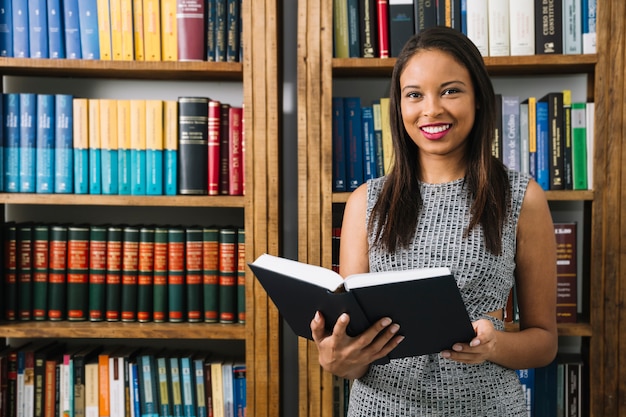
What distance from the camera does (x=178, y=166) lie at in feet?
5.56

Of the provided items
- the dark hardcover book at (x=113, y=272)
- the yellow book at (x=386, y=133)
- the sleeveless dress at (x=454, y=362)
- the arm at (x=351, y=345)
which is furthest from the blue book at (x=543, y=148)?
the dark hardcover book at (x=113, y=272)

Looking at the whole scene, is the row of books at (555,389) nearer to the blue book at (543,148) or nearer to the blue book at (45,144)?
the blue book at (543,148)

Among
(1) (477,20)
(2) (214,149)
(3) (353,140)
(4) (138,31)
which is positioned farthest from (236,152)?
(1) (477,20)

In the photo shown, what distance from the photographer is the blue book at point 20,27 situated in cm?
166

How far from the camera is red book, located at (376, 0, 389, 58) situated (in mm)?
1625

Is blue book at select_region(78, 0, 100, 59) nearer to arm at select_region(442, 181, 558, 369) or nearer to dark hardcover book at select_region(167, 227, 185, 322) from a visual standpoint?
dark hardcover book at select_region(167, 227, 185, 322)

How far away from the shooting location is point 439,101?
1107 millimetres

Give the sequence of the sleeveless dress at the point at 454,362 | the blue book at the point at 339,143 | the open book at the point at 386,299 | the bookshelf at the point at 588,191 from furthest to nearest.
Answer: the blue book at the point at 339,143 → the bookshelf at the point at 588,191 → the sleeveless dress at the point at 454,362 → the open book at the point at 386,299

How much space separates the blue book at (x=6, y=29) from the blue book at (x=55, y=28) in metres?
0.11

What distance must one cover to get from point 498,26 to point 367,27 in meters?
0.35

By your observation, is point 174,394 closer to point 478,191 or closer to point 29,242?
point 29,242

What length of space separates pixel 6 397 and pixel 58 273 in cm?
38

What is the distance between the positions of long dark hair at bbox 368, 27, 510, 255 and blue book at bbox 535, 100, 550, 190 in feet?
1.64

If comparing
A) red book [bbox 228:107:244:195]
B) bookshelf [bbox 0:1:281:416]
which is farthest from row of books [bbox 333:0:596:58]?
red book [bbox 228:107:244:195]
